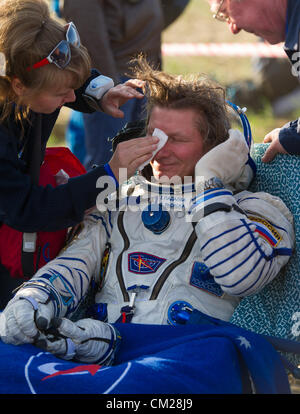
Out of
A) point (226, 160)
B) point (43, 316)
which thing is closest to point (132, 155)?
point (226, 160)

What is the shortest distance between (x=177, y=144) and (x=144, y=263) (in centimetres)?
54

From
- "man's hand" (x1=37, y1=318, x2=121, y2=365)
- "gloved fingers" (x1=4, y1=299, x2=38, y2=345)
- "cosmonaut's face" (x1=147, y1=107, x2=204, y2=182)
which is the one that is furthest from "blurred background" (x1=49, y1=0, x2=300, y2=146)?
"gloved fingers" (x1=4, y1=299, x2=38, y2=345)

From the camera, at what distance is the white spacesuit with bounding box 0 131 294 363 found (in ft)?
8.91

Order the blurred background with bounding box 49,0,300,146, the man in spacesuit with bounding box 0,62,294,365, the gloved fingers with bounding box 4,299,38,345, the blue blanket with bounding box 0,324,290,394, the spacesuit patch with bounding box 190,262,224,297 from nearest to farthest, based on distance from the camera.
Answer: the blue blanket with bounding box 0,324,290,394 < the gloved fingers with bounding box 4,299,38,345 < the man in spacesuit with bounding box 0,62,294,365 < the spacesuit patch with bounding box 190,262,224,297 < the blurred background with bounding box 49,0,300,146

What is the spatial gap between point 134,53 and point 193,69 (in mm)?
5718

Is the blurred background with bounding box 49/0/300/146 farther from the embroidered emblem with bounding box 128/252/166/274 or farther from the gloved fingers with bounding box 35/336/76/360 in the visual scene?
the gloved fingers with bounding box 35/336/76/360

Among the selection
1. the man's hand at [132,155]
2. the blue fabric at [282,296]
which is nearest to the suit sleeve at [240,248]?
the blue fabric at [282,296]

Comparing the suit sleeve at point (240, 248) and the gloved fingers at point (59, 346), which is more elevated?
the suit sleeve at point (240, 248)

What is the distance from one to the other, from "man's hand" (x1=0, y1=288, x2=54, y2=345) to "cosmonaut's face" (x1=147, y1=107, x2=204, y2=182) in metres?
0.84

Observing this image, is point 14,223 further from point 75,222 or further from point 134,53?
point 134,53

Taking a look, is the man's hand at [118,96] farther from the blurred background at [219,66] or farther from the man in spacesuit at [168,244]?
the blurred background at [219,66]

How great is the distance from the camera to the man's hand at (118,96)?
328cm

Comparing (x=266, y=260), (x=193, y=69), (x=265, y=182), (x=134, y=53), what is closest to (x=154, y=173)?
(x=265, y=182)

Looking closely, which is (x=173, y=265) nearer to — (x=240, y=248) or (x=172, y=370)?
(x=240, y=248)
